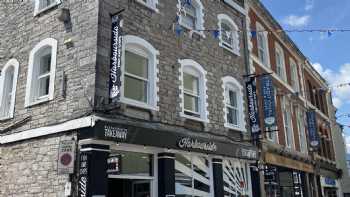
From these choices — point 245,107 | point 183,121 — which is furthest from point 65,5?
point 245,107

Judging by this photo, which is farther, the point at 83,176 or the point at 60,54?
the point at 60,54

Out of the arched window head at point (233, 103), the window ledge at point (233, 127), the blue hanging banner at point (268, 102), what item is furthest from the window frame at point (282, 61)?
the window ledge at point (233, 127)

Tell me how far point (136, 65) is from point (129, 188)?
331 centimetres

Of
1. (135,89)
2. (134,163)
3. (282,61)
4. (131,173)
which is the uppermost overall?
(282,61)

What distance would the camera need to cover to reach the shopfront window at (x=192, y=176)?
11.1 metres

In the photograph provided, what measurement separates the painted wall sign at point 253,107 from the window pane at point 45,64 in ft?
24.5

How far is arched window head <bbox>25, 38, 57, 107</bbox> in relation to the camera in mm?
10387

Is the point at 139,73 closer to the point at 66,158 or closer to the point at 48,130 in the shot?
the point at 48,130

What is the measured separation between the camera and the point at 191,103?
12.5 meters

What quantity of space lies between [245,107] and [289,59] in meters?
8.92

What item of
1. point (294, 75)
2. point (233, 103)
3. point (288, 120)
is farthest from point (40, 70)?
point (294, 75)

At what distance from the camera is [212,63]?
13.7 m

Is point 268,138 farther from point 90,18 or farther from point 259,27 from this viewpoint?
point 90,18

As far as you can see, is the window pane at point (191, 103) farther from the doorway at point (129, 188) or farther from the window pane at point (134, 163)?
the doorway at point (129, 188)
